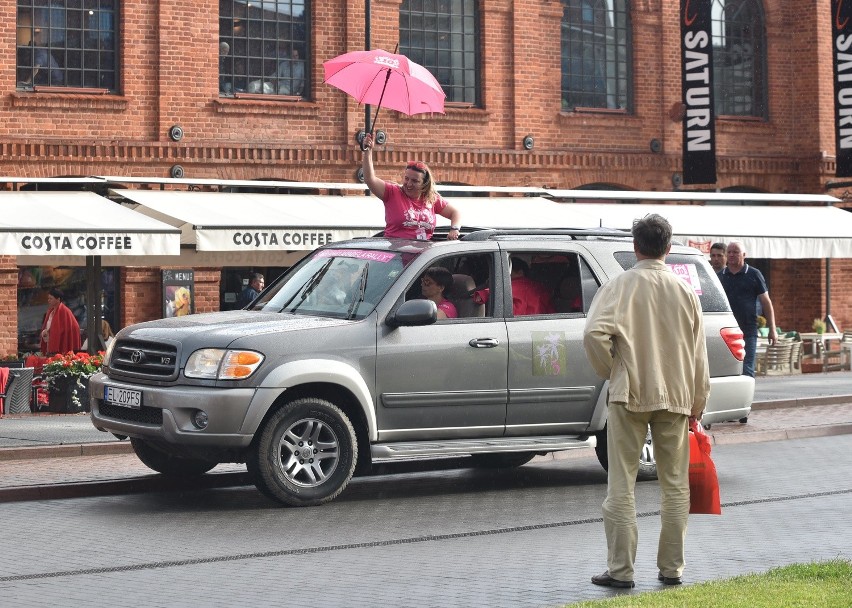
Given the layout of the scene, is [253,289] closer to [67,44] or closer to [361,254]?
[67,44]

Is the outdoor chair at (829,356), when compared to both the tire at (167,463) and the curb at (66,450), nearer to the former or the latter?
the curb at (66,450)

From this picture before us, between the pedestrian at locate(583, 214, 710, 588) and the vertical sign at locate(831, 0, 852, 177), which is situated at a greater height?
the vertical sign at locate(831, 0, 852, 177)

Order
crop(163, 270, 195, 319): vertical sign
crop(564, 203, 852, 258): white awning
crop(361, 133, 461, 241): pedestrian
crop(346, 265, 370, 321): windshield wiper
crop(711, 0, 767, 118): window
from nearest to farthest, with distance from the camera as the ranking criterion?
crop(346, 265, 370, 321): windshield wiper
crop(361, 133, 461, 241): pedestrian
crop(163, 270, 195, 319): vertical sign
crop(564, 203, 852, 258): white awning
crop(711, 0, 767, 118): window

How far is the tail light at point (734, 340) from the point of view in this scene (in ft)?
39.0

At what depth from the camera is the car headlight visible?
978 cm

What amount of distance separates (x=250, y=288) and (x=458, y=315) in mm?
13883

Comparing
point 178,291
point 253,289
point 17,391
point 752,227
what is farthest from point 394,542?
point 752,227

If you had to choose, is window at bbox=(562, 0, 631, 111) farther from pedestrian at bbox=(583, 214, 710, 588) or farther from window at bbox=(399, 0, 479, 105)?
pedestrian at bbox=(583, 214, 710, 588)

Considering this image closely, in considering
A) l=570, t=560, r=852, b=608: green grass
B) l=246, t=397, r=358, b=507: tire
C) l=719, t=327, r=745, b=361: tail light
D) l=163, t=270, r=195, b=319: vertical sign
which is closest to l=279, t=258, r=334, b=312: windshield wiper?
l=246, t=397, r=358, b=507: tire

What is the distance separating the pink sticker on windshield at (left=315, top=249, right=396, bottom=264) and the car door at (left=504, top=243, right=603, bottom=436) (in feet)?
2.92

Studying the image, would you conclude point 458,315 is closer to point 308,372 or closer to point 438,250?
point 438,250

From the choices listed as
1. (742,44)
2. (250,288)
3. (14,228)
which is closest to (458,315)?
(14,228)

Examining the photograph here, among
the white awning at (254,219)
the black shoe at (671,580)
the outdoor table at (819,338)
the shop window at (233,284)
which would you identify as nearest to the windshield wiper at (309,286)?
the black shoe at (671,580)

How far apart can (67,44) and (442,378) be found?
15276mm
